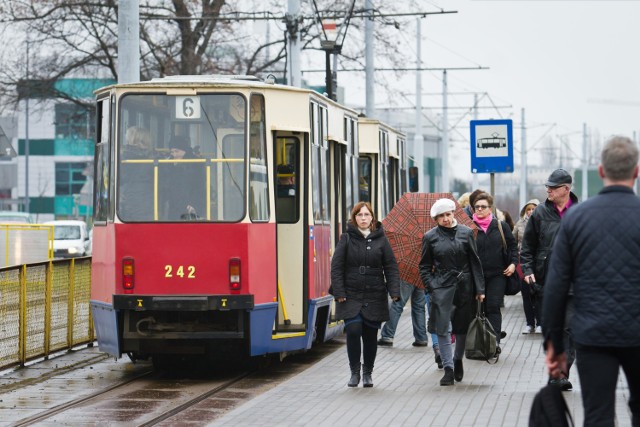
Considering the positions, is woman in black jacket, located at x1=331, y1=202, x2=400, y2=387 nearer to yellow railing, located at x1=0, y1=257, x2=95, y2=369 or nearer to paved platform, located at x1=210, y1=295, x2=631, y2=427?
paved platform, located at x1=210, y1=295, x2=631, y2=427

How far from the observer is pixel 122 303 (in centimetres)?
1371

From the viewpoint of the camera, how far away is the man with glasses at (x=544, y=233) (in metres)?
12.0

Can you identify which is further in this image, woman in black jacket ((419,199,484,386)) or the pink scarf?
the pink scarf

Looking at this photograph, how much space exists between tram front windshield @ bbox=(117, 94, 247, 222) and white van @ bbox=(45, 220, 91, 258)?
108 ft

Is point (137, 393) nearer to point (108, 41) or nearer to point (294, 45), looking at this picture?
point (294, 45)

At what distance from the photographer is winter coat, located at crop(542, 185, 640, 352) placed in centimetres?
660

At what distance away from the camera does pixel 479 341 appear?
42.8ft

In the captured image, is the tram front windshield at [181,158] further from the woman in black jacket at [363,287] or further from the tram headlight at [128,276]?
the woman in black jacket at [363,287]

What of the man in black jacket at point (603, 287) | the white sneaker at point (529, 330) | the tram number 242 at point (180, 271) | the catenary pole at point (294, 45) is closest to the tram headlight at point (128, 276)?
the tram number 242 at point (180, 271)

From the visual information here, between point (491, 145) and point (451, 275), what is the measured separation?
8.39 metres

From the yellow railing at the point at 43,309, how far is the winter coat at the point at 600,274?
355 inches

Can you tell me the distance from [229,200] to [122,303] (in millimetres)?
1398

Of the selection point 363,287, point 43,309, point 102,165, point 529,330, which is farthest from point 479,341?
point 529,330

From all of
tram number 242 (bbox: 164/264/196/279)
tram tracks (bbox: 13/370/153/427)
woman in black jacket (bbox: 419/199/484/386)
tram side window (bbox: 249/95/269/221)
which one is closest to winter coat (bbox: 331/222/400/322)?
woman in black jacket (bbox: 419/199/484/386)
